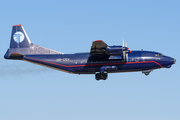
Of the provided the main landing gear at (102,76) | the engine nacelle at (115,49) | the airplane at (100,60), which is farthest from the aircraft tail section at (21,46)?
the engine nacelle at (115,49)

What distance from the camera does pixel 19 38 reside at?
3972 centimetres

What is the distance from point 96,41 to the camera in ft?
110

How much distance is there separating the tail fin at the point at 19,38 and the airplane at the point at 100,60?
79 cm

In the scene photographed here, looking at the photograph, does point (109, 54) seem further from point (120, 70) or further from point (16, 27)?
point (16, 27)

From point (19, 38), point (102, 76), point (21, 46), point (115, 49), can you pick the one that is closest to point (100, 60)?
point (102, 76)

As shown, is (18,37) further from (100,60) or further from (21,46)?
(100,60)

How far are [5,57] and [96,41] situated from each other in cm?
1231

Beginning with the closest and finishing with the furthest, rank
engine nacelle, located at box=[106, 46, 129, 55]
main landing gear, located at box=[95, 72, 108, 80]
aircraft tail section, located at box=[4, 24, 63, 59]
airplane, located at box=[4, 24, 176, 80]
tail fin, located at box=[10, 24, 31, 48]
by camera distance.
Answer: engine nacelle, located at box=[106, 46, 129, 55] → airplane, located at box=[4, 24, 176, 80] → main landing gear, located at box=[95, 72, 108, 80] → aircraft tail section, located at box=[4, 24, 63, 59] → tail fin, located at box=[10, 24, 31, 48]

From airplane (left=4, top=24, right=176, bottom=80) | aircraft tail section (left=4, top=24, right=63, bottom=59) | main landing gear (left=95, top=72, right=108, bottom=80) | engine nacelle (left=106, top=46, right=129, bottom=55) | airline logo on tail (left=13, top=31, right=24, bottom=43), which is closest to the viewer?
engine nacelle (left=106, top=46, right=129, bottom=55)

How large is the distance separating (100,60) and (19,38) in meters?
11.2

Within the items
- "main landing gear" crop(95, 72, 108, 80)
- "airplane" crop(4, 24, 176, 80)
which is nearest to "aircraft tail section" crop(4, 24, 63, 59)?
"airplane" crop(4, 24, 176, 80)

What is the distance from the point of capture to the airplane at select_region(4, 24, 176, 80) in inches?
1442

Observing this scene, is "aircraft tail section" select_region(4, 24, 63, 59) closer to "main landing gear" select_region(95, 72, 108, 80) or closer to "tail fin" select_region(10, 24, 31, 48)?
"tail fin" select_region(10, 24, 31, 48)

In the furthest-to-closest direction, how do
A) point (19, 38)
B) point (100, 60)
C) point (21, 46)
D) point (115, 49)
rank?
point (19, 38) < point (21, 46) < point (100, 60) < point (115, 49)
